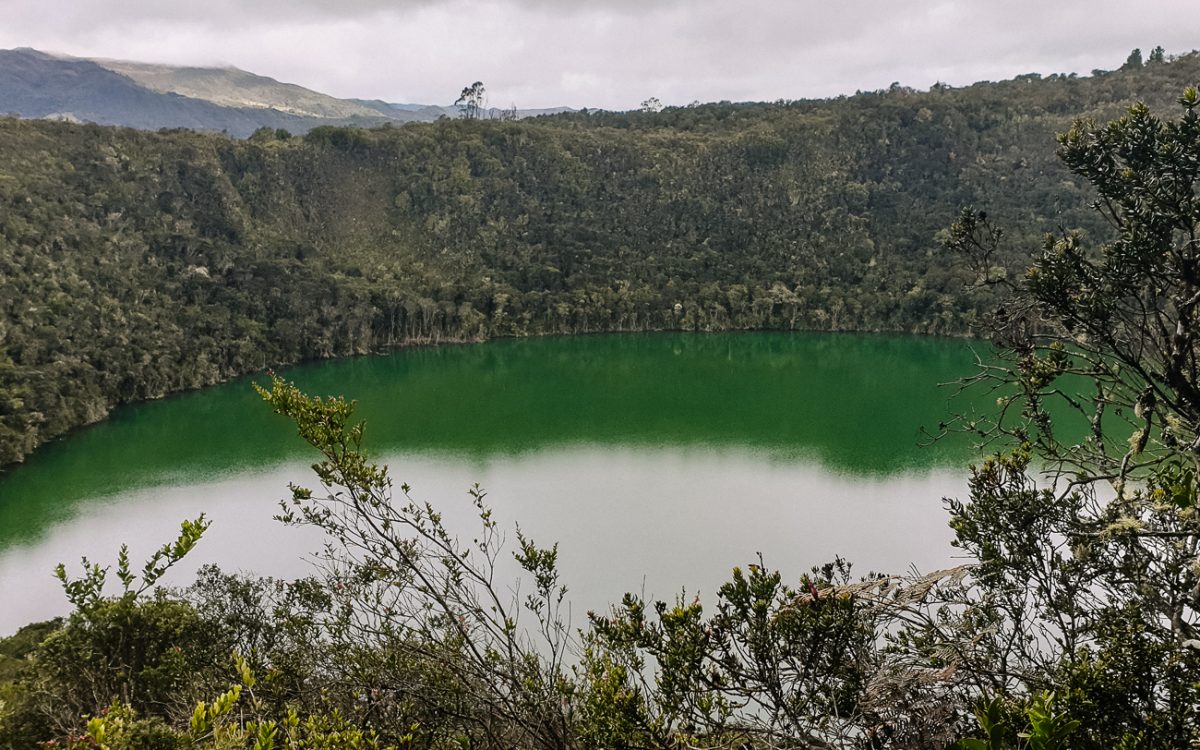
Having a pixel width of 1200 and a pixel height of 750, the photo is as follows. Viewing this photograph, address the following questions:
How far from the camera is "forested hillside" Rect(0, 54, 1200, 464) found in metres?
42.3

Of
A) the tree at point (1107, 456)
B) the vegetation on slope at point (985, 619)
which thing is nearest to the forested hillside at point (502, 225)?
the vegetation on slope at point (985, 619)

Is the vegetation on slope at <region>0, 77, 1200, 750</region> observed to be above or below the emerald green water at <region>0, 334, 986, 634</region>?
above

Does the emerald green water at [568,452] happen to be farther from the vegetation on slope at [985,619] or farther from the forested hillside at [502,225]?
the vegetation on slope at [985,619]

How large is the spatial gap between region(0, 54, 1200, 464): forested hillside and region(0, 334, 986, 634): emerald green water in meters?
5.58

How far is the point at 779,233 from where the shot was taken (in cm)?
6525

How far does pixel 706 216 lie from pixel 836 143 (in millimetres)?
15289

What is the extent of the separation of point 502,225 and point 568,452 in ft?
136

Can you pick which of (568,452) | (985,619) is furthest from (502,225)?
(985,619)

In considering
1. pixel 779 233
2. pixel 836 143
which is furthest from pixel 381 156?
pixel 836 143

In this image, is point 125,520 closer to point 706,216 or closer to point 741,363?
point 741,363

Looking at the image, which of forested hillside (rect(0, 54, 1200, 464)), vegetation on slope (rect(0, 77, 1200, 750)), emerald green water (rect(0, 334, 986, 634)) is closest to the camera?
vegetation on slope (rect(0, 77, 1200, 750))

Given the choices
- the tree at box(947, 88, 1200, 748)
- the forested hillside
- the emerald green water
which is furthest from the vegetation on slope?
the forested hillside

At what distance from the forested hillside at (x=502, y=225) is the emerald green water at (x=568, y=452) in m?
5.58

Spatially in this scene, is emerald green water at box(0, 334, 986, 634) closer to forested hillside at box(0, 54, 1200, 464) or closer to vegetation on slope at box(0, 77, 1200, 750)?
forested hillside at box(0, 54, 1200, 464)
